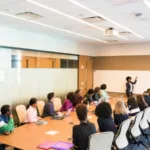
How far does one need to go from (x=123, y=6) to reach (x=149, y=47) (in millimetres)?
5554

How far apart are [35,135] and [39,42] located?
4.10m

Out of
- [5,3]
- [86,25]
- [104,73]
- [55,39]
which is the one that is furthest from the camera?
[104,73]

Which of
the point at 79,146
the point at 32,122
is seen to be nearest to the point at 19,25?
the point at 32,122

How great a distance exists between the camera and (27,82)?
645 cm

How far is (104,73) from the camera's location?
32.3 ft

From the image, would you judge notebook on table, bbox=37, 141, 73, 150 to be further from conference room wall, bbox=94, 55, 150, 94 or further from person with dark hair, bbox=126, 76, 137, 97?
conference room wall, bbox=94, 55, 150, 94

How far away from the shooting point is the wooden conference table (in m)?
2.93

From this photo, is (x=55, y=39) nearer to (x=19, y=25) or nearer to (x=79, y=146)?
(x=19, y=25)

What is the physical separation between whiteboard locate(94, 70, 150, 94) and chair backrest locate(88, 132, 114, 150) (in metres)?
6.62

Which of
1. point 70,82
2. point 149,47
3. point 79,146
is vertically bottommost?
point 79,146

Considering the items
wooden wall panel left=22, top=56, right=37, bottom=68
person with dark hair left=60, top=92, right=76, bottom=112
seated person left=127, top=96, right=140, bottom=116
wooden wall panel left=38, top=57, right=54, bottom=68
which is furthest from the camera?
wooden wall panel left=38, top=57, right=54, bottom=68

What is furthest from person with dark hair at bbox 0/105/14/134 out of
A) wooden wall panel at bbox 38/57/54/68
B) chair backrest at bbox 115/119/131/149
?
wooden wall panel at bbox 38/57/54/68

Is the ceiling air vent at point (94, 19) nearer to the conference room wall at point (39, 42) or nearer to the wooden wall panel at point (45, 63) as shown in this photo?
the conference room wall at point (39, 42)

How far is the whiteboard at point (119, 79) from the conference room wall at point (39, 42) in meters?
1.55
